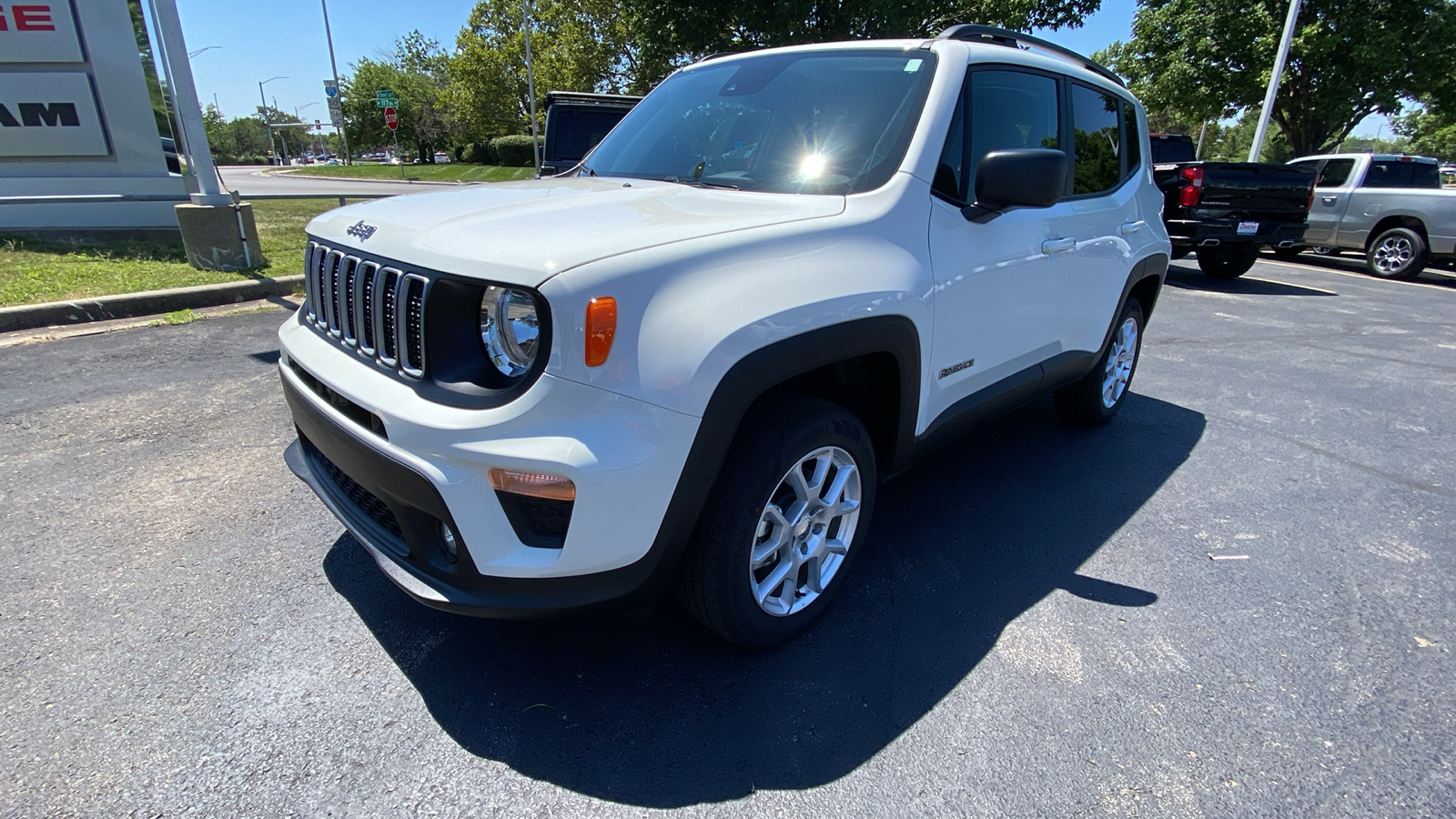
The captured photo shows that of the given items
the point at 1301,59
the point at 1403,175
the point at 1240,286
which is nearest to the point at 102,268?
the point at 1240,286

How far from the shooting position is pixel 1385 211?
1124 cm

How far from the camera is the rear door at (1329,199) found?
11.7 metres

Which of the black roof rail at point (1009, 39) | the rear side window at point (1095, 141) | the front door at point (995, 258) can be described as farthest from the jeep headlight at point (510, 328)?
the rear side window at point (1095, 141)

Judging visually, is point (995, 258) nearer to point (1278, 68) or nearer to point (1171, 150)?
Answer: point (1171, 150)

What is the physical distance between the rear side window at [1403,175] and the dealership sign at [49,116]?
17888 millimetres

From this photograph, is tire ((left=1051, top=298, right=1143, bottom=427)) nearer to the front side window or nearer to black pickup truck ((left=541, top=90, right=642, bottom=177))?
the front side window

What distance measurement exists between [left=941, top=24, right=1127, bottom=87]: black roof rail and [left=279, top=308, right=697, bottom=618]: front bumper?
2127mm

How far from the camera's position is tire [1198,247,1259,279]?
10359 millimetres

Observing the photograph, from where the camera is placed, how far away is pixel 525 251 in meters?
1.72

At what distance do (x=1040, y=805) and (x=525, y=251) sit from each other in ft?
5.99

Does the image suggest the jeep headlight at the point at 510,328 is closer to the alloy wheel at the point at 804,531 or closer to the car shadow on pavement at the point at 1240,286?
the alloy wheel at the point at 804,531

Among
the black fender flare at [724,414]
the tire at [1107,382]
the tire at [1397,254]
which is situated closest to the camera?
the black fender flare at [724,414]

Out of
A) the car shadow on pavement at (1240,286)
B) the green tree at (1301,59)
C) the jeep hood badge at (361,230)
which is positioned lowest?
the car shadow on pavement at (1240,286)

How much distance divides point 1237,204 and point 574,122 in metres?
8.86
